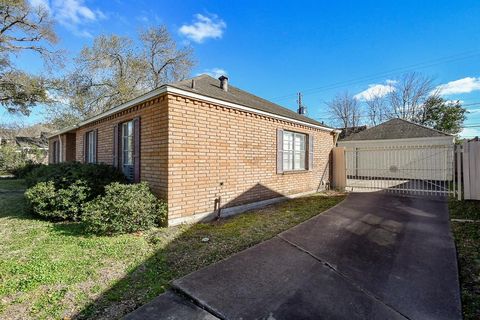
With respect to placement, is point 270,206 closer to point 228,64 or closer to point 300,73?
point 228,64

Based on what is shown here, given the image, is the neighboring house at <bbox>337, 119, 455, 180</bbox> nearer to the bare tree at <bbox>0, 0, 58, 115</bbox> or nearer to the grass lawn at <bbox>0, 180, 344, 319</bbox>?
the grass lawn at <bbox>0, 180, 344, 319</bbox>

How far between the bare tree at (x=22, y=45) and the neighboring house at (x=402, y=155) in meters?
22.2

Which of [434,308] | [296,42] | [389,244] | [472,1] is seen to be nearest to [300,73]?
[296,42]

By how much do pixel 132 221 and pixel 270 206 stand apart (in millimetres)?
4246

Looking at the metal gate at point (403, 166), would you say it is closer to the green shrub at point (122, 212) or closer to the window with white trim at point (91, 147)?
the green shrub at point (122, 212)

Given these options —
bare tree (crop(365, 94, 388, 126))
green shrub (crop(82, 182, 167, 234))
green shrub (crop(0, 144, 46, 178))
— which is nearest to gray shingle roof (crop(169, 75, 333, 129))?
green shrub (crop(82, 182, 167, 234))

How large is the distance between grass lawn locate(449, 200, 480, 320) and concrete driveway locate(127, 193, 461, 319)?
0.10 meters

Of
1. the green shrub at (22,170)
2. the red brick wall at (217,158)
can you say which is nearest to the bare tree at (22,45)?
the green shrub at (22,170)

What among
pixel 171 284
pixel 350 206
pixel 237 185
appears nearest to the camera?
pixel 171 284

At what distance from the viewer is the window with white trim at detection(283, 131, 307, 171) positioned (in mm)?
9221

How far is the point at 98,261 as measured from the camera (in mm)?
3805

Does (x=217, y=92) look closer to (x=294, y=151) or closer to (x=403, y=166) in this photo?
(x=294, y=151)

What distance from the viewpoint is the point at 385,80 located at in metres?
27.8

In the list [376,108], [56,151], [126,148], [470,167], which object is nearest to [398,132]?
[470,167]
